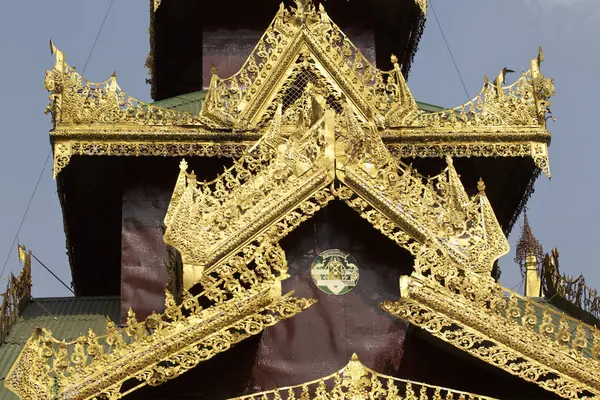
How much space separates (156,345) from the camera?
14336mm

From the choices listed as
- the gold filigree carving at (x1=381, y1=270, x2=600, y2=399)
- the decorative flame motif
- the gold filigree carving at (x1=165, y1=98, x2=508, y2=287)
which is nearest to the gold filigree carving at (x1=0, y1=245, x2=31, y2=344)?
the decorative flame motif

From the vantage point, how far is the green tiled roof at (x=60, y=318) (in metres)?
→ 18.4

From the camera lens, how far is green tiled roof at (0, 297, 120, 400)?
1836 cm

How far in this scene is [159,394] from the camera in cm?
1516

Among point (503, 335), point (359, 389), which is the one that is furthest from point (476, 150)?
point (359, 389)

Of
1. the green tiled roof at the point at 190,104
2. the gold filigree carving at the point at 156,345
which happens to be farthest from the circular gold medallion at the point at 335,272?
the green tiled roof at the point at 190,104

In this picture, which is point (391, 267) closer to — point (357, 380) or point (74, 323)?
point (357, 380)

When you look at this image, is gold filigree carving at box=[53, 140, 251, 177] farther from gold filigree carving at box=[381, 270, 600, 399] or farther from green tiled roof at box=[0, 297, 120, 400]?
gold filigree carving at box=[381, 270, 600, 399]

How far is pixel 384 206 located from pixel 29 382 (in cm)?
390

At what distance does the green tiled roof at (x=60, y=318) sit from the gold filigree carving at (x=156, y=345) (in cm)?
313

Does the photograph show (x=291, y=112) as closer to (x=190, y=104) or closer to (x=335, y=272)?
(x=190, y=104)

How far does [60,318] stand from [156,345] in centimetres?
522

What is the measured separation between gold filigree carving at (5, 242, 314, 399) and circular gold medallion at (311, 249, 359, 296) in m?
0.93

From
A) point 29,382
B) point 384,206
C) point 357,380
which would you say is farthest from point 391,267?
point 29,382
